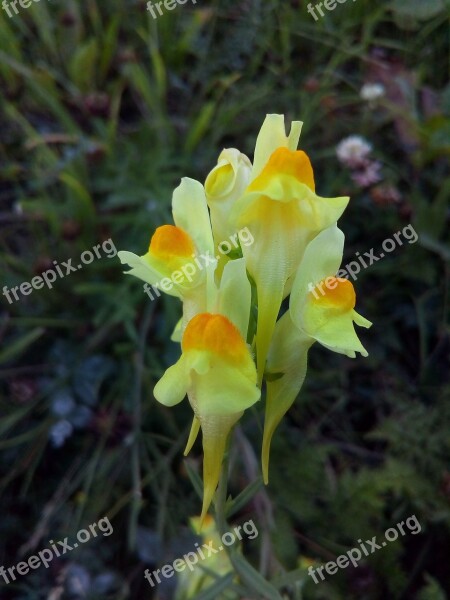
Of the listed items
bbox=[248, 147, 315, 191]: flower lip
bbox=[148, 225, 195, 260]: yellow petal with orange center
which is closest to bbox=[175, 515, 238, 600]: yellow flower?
bbox=[148, 225, 195, 260]: yellow petal with orange center

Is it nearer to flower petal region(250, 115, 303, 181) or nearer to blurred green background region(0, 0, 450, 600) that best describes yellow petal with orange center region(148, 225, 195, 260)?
flower petal region(250, 115, 303, 181)

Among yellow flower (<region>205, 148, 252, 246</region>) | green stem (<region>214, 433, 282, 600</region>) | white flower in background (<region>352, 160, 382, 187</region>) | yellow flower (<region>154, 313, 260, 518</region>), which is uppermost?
white flower in background (<region>352, 160, 382, 187</region>)

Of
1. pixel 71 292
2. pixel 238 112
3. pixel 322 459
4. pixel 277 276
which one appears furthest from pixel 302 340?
pixel 238 112

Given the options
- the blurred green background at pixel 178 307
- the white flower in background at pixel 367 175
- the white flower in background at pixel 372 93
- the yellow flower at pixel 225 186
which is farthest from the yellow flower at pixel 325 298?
the white flower in background at pixel 372 93

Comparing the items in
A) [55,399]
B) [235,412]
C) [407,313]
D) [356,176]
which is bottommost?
[235,412]

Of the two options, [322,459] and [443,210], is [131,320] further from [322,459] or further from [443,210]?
[443,210]

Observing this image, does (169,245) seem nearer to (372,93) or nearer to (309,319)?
(309,319)
